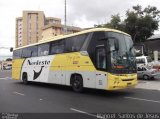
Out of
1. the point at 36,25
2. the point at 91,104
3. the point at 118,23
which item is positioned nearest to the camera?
the point at 91,104

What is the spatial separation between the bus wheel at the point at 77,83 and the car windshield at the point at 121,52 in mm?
2770

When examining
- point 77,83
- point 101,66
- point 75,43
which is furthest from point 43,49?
point 101,66

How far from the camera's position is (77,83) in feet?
48.2

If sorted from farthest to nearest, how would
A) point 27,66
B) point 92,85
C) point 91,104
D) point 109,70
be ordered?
point 27,66 < point 92,85 < point 109,70 < point 91,104

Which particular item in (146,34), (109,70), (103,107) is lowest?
(103,107)

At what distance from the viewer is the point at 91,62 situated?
1346 centimetres

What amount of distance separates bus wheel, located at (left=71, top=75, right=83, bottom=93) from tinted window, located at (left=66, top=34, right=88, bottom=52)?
1657 millimetres

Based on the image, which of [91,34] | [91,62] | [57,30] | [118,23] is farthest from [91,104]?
[57,30]

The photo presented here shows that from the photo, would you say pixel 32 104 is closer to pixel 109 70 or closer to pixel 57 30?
pixel 109 70

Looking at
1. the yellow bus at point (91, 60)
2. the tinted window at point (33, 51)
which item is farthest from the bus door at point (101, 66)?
the tinted window at point (33, 51)

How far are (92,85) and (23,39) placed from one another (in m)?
113

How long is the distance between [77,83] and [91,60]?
6.67 feet

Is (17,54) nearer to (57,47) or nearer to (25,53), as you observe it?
(25,53)

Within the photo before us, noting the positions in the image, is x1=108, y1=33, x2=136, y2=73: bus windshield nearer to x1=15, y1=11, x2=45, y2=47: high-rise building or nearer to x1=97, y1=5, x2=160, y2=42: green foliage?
x1=97, y1=5, x2=160, y2=42: green foliage
